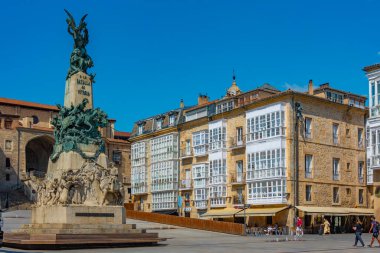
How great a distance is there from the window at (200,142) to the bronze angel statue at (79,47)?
28847 millimetres

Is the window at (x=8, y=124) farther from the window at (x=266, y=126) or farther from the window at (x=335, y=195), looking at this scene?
the window at (x=335, y=195)

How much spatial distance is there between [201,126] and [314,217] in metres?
16.8

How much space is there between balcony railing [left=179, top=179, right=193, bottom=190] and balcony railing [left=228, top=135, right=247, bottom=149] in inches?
303

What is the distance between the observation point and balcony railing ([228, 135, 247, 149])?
5388cm

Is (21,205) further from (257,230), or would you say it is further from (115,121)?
(257,230)

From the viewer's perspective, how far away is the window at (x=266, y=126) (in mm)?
49281

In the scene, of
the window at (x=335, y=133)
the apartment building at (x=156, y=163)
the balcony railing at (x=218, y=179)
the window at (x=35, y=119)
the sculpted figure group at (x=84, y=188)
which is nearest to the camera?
the sculpted figure group at (x=84, y=188)

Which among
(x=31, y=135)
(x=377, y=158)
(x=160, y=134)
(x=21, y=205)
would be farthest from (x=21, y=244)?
(x=31, y=135)

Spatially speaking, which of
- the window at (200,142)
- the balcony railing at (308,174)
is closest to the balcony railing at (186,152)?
the window at (200,142)

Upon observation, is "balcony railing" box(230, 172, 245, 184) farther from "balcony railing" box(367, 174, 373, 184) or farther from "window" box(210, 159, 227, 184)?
"balcony railing" box(367, 174, 373, 184)

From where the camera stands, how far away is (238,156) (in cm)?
5431

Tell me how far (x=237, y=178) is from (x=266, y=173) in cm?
493

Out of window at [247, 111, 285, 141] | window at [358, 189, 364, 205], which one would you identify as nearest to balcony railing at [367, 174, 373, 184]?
window at [358, 189, 364, 205]

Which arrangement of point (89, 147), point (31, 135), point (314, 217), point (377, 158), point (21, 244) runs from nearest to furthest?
point (21, 244) → point (89, 147) → point (377, 158) → point (314, 217) → point (31, 135)
